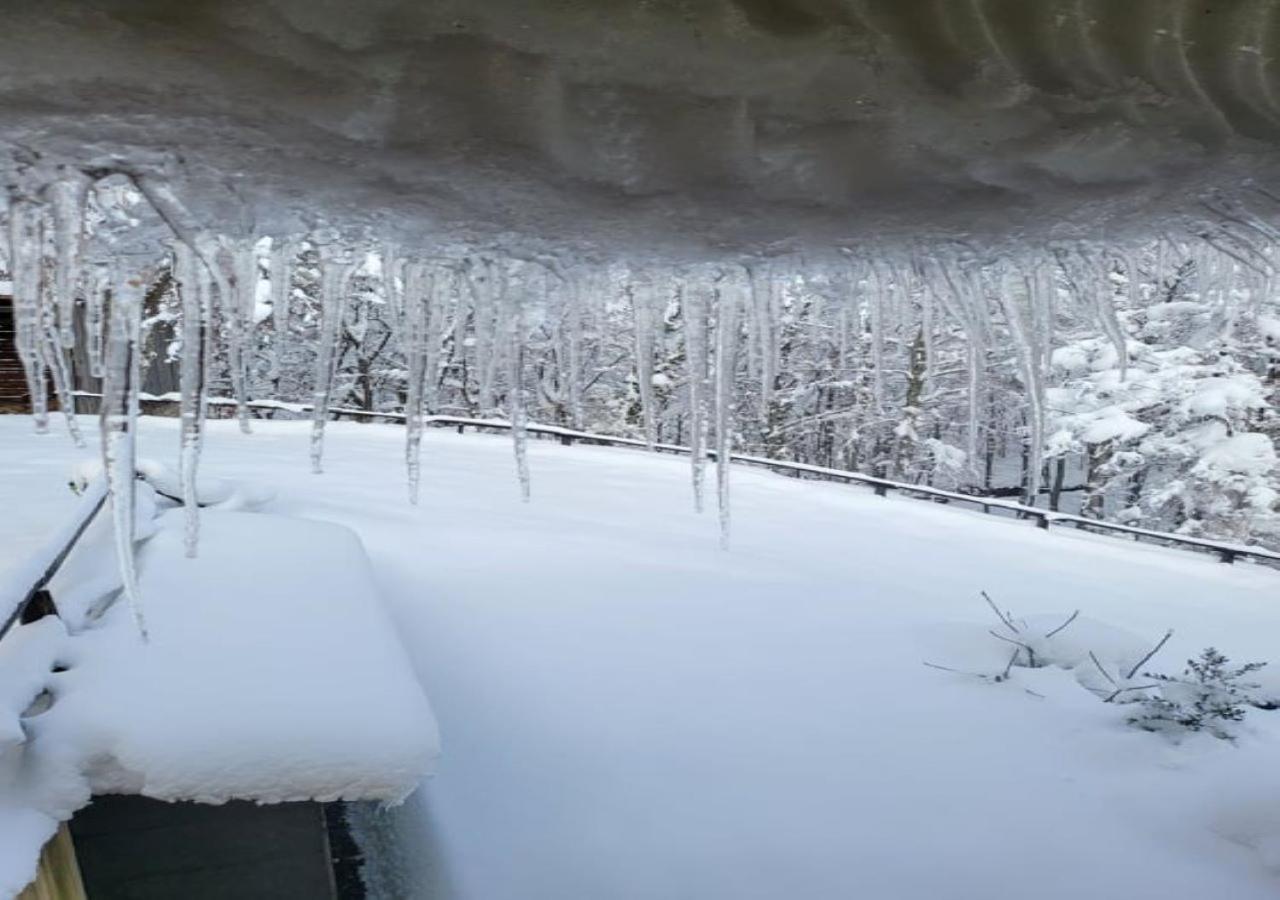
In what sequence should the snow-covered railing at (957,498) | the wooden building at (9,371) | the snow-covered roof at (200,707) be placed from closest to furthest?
the snow-covered roof at (200,707) < the snow-covered railing at (957,498) < the wooden building at (9,371)

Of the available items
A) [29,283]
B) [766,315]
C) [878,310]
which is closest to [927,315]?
[878,310]

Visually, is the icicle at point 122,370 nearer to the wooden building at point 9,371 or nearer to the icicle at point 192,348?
the icicle at point 192,348

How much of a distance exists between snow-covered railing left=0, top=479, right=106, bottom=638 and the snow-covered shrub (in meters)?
6.20

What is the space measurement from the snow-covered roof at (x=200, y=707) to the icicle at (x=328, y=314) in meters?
1.15

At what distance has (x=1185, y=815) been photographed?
4855 millimetres

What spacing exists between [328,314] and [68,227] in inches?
26.5

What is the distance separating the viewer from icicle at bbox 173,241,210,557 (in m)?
1.38

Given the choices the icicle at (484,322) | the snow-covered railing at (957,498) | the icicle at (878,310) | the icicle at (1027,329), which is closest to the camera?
the icicle at (484,322)

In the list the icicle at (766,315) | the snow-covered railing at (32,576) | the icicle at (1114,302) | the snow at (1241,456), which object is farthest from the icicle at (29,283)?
the snow at (1241,456)

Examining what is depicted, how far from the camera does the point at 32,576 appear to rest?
3217mm

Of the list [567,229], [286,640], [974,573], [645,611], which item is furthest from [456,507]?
[567,229]

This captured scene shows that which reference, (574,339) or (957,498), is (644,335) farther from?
(957,498)

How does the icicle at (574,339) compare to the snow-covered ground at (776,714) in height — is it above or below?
above

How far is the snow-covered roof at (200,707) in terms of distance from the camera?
259 cm
